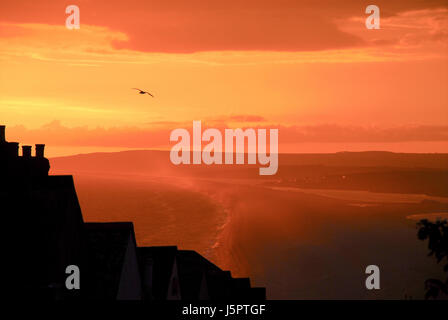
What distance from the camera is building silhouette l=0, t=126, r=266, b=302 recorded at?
29.8m

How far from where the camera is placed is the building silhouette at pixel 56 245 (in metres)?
29.8

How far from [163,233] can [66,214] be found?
505 ft

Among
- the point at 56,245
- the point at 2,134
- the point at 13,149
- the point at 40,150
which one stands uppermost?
the point at 2,134

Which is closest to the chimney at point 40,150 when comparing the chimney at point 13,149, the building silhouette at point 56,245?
the building silhouette at point 56,245

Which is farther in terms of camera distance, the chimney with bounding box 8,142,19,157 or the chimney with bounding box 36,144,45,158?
the chimney with bounding box 36,144,45,158

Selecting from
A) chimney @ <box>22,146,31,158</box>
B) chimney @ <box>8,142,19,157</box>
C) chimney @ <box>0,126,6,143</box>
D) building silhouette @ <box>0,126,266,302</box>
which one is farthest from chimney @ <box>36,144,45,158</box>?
chimney @ <box>0,126,6,143</box>

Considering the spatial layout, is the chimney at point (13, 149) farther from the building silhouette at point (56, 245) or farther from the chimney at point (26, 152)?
the chimney at point (26, 152)

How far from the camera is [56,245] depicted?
31797 mm

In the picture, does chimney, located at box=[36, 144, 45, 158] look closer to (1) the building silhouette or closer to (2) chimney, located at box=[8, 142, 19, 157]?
(1) the building silhouette

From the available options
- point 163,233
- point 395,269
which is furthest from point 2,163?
point 163,233

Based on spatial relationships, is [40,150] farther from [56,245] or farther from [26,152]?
[56,245]

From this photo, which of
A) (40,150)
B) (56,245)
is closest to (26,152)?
(40,150)

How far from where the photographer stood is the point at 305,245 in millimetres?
197125
